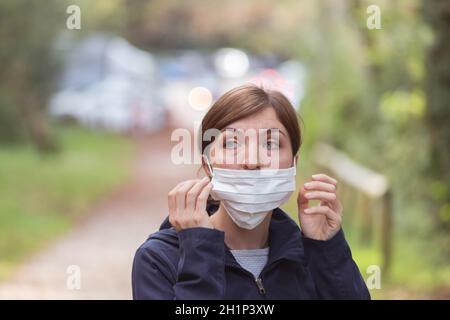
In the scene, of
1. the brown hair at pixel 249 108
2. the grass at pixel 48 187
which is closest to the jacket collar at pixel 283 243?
the brown hair at pixel 249 108

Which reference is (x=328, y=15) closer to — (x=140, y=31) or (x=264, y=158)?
(x=264, y=158)

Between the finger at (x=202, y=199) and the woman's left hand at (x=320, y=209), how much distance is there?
26 cm

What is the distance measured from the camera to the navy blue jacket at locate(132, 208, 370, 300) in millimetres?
2305

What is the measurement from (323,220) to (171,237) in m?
0.41

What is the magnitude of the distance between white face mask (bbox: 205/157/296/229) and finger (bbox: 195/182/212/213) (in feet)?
0.41

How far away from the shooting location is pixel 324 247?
2.47m

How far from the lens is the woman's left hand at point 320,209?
2385 millimetres

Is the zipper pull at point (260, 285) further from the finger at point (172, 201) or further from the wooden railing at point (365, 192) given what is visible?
the wooden railing at point (365, 192)

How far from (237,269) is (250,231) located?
146 mm

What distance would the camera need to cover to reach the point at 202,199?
227 centimetres

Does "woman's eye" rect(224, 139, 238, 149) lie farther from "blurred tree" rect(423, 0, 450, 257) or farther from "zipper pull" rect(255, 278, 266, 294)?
"blurred tree" rect(423, 0, 450, 257)

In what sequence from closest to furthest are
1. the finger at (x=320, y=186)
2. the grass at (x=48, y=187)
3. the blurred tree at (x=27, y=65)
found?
the finger at (x=320, y=186)
the grass at (x=48, y=187)
the blurred tree at (x=27, y=65)

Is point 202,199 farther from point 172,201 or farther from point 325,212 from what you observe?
point 325,212

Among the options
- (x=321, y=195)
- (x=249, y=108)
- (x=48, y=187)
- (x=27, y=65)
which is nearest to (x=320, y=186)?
(x=321, y=195)
